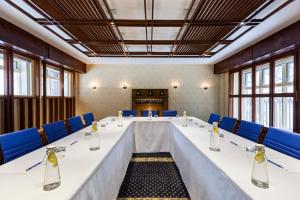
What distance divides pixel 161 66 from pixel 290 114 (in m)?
4.77

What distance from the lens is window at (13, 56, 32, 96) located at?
13.4 feet

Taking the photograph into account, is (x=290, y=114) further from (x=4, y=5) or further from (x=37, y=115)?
(x=37, y=115)

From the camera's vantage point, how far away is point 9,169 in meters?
1.42

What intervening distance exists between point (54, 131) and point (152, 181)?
5.86 feet

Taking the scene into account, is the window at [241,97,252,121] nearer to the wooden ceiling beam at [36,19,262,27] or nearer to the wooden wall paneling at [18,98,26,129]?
the wooden ceiling beam at [36,19,262,27]

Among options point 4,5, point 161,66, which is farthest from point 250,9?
point 161,66

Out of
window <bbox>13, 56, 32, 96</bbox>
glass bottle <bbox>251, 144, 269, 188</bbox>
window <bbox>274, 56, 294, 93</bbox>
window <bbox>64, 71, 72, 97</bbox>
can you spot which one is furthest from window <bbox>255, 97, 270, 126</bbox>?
window <bbox>64, 71, 72, 97</bbox>

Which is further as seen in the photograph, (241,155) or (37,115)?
(37,115)

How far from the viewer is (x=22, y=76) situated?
171 inches

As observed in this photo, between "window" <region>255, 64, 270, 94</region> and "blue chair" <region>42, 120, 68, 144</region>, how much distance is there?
4.85m

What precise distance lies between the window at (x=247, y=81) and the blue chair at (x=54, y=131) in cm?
523

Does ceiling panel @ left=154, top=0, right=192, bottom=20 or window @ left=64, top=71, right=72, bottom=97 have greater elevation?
ceiling panel @ left=154, top=0, right=192, bottom=20

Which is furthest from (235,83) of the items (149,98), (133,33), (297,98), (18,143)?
(18,143)

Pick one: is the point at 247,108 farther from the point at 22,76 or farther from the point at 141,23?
the point at 22,76
